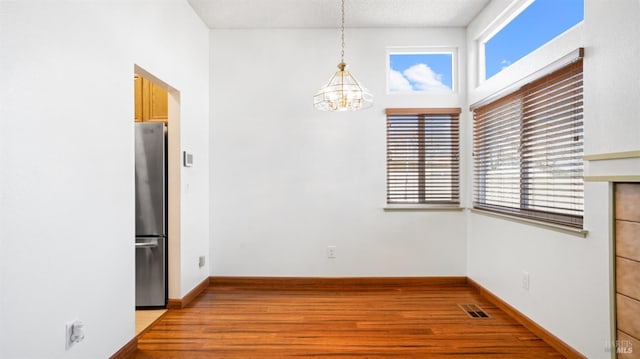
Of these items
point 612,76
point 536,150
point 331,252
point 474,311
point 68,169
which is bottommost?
point 474,311

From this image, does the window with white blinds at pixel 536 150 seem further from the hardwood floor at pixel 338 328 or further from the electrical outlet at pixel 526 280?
the hardwood floor at pixel 338 328

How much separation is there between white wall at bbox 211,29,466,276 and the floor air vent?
2.14 ft

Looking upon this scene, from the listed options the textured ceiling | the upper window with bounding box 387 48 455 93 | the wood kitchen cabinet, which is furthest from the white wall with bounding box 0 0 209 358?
the upper window with bounding box 387 48 455 93

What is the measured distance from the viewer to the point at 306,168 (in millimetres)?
3779

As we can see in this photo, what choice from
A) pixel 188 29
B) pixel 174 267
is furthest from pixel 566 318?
pixel 188 29

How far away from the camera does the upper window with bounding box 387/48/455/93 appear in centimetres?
380

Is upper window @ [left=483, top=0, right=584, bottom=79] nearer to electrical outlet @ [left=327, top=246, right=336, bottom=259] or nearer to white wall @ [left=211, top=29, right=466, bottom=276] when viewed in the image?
white wall @ [left=211, top=29, right=466, bottom=276]

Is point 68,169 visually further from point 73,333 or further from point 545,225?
point 545,225

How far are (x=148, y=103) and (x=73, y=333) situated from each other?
88.2 inches

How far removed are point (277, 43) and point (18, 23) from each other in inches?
104

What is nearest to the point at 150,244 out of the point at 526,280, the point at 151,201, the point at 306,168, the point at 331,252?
the point at 151,201

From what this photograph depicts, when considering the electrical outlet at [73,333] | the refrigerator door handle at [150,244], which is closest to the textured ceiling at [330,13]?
the refrigerator door handle at [150,244]

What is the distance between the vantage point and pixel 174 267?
3.07 metres

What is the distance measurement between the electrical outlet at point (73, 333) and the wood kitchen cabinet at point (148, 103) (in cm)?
205
